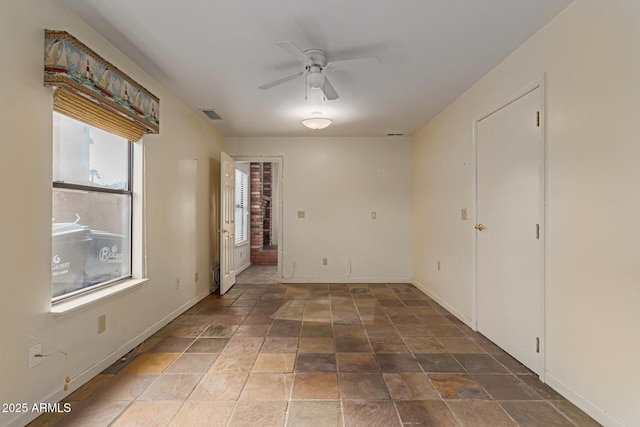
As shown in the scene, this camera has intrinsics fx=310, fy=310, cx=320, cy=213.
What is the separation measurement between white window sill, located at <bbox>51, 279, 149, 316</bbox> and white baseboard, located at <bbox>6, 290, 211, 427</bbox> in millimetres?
480

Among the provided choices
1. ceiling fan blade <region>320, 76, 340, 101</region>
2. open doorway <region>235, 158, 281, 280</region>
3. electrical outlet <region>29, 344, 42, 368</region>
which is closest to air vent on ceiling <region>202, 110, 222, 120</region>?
ceiling fan blade <region>320, 76, 340, 101</region>

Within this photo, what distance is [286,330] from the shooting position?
10.5ft

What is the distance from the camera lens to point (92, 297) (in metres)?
2.25

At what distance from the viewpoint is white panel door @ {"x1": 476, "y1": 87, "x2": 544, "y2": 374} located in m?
2.28

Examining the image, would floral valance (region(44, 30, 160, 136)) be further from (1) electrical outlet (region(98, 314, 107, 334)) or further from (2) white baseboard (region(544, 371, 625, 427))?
(2) white baseboard (region(544, 371, 625, 427))

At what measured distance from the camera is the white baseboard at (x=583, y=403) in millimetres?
1695

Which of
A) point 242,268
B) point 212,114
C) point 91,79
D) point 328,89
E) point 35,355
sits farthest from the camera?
point 242,268

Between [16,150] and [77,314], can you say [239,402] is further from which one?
[16,150]

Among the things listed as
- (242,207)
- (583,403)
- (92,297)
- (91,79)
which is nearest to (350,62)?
(91,79)

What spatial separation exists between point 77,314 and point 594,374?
324 centimetres

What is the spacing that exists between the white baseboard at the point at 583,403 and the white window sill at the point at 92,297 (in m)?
3.22

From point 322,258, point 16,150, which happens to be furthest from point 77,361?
point 322,258

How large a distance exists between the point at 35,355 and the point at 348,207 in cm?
433

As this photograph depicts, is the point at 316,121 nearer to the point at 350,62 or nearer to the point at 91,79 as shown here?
the point at 350,62
